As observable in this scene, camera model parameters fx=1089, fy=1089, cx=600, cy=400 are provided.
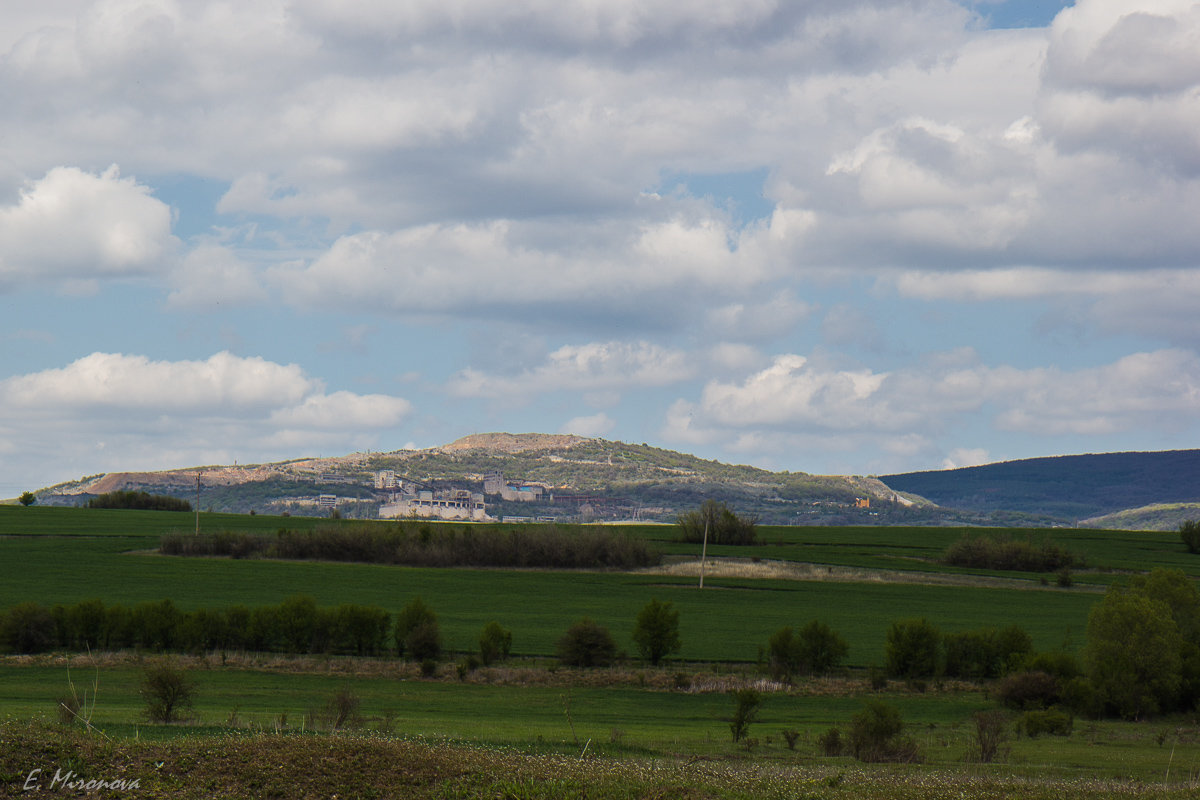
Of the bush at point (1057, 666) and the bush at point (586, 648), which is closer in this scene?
the bush at point (1057, 666)

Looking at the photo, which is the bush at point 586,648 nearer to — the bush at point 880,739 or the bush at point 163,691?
the bush at point 880,739

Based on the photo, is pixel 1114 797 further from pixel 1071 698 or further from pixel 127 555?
pixel 127 555

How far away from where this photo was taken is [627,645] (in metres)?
62.1

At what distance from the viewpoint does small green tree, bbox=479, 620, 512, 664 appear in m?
55.1

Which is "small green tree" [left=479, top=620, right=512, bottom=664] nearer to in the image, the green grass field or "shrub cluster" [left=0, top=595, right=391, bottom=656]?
the green grass field

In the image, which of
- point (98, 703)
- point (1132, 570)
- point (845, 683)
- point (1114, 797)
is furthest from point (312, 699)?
point (1132, 570)

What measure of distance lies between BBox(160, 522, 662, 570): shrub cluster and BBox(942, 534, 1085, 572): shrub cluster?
32.8m

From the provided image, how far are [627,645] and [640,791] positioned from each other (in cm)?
4820

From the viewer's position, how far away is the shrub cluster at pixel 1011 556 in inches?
4437

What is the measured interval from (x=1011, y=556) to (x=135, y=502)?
12103cm

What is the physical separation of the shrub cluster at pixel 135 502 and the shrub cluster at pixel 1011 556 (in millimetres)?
111677

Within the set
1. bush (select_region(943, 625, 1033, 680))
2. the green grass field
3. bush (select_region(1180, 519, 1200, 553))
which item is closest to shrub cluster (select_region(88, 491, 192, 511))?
the green grass field

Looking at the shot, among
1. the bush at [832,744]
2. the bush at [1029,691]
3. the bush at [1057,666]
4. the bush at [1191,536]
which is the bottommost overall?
the bush at [1029,691]

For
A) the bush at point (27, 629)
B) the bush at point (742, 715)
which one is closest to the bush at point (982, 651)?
the bush at point (742, 715)
